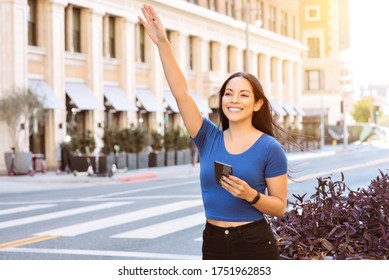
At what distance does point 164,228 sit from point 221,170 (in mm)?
9943

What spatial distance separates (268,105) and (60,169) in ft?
95.3

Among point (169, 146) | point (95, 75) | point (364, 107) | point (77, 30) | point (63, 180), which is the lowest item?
point (63, 180)

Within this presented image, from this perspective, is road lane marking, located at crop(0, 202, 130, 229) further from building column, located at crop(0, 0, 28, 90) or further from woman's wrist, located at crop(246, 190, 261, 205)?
building column, located at crop(0, 0, 28, 90)

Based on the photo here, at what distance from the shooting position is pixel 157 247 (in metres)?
11.3

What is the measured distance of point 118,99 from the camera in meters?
39.1

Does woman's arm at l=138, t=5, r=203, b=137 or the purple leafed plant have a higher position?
woman's arm at l=138, t=5, r=203, b=137

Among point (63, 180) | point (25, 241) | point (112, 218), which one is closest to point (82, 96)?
point (63, 180)

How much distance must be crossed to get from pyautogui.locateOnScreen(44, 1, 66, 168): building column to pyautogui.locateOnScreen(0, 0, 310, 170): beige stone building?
4 cm

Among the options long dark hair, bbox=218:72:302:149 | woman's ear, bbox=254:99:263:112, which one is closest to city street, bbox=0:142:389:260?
long dark hair, bbox=218:72:302:149

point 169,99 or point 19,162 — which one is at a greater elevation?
point 169,99

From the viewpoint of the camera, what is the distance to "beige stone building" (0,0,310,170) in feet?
98.2

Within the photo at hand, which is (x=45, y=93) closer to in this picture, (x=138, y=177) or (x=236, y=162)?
(x=138, y=177)

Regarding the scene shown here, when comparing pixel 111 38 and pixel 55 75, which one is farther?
pixel 111 38
